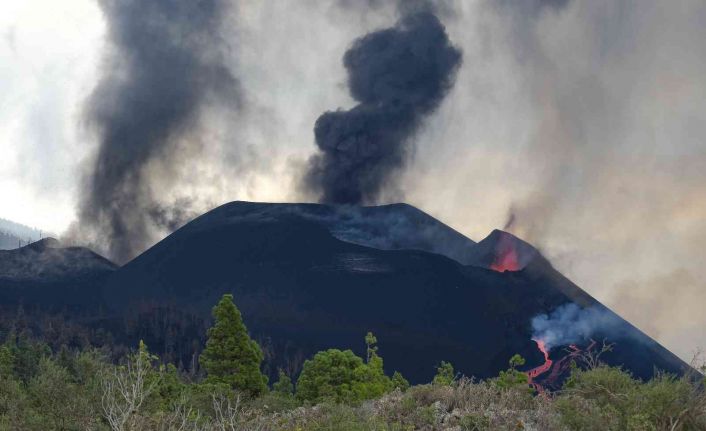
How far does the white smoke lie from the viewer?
366 feet

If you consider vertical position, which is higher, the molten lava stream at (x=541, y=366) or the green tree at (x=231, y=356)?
the molten lava stream at (x=541, y=366)

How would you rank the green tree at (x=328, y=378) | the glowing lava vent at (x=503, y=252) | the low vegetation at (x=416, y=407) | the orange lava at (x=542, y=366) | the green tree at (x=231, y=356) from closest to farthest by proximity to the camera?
the low vegetation at (x=416, y=407) < the green tree at (x=231, y=356) < the green tree at (x=328, y=378) < the orange lava at (x=542, y=366) < the glowing lava vent at (x=503, y=252)

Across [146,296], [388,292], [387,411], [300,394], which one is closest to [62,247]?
[146,296]

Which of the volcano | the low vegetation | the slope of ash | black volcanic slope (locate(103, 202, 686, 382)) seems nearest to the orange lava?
the volcano

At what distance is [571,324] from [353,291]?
131ft

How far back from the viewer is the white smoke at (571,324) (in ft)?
366

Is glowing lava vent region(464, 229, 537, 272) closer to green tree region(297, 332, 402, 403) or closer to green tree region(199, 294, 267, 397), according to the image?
green tree region(297, 332, 402, 403)

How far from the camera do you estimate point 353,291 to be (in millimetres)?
121250

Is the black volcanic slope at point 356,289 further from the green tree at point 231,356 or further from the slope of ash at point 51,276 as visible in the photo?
the green tree at point 231,356

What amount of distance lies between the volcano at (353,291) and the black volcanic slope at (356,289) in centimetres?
32

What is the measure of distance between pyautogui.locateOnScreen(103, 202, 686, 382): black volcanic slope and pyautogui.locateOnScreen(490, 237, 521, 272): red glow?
225 centimetres

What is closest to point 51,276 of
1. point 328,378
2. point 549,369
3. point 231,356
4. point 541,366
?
point 541,366

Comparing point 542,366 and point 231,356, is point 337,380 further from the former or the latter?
point 542,366

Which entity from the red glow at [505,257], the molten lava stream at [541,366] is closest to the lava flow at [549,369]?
the molten lava stream at [541,366]
